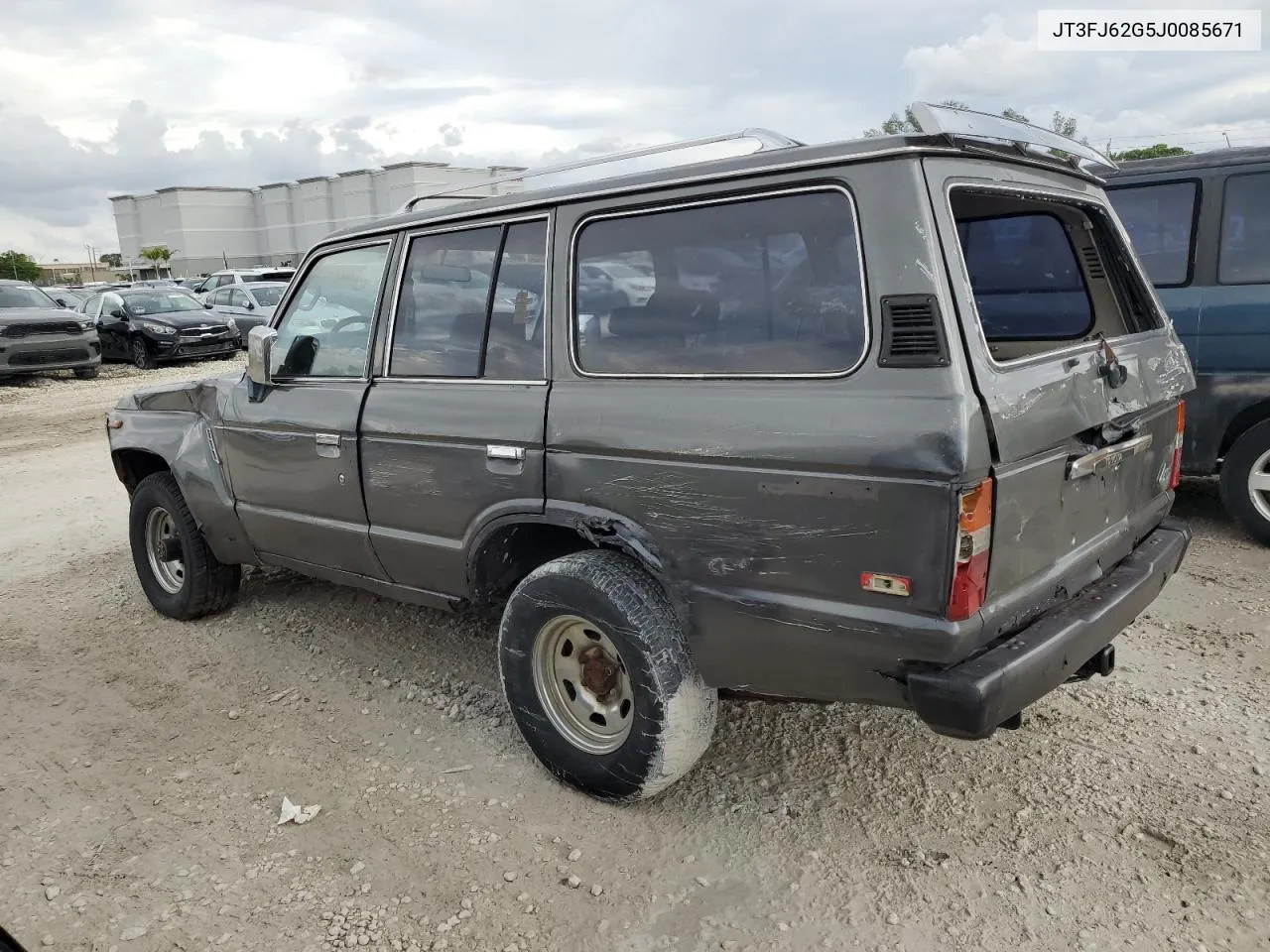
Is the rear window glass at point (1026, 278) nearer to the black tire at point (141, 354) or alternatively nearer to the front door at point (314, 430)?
the front door at point (314, 430)

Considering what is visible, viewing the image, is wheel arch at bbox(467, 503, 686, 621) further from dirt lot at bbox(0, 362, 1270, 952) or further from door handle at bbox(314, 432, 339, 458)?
door handle at bbox(314, 432, 339, 458)

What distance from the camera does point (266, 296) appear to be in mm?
19656

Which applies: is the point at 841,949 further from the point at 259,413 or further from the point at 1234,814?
the point at 259,413

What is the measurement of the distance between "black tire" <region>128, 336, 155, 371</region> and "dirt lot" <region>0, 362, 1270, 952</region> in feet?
45.6

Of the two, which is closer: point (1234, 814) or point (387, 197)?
point (1234, 814)

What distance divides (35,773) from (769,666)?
275cm

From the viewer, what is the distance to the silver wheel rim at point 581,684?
304cm

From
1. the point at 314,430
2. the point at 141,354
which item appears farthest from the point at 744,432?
the point at 141,354

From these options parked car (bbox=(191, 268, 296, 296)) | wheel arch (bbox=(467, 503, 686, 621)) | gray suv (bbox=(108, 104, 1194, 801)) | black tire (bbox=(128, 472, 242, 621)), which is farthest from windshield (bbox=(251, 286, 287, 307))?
wheel arch (bbox=(467, 503, 686, 621))

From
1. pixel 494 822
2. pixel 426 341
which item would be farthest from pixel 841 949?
pixel 426 341

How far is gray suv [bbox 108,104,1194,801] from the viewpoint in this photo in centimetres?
234

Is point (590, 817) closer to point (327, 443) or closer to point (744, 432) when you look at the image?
point (744, 432)

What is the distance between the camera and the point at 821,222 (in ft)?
8.25

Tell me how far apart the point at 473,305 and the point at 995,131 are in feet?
5.82
